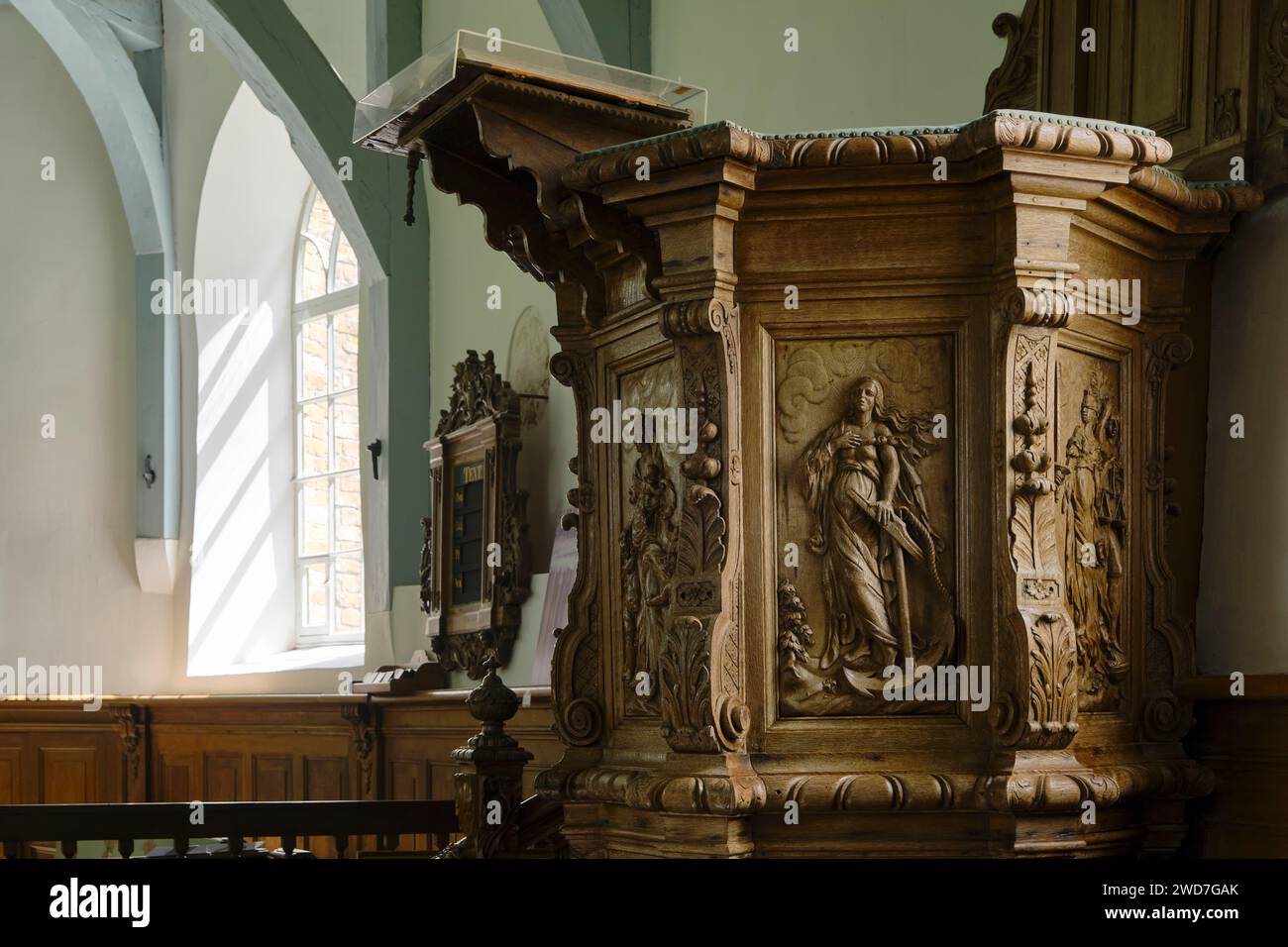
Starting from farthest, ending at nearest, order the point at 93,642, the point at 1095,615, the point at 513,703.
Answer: the point at 93,642 → the point at 513,703 → the point at 1095,615

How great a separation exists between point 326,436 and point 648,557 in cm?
737

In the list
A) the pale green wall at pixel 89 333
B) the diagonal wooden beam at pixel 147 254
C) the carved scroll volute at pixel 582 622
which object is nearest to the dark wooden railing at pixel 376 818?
the carved scroll volute at pixel 582 622

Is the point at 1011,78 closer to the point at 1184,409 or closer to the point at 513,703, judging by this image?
the point at 1184,409

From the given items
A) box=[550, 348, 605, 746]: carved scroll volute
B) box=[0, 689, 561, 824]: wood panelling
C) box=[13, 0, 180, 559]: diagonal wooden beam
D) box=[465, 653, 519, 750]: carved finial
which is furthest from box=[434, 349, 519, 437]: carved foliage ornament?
Result: box=[13, 0, 180, 559]: diagonal wooden beam

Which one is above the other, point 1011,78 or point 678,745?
point 1011,78

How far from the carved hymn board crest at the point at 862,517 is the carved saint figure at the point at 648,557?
28 cm

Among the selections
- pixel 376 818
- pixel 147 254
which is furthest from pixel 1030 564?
pixel 147 254

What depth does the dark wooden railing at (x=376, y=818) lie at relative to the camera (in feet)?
15.0

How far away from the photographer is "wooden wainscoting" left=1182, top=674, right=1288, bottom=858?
3.96 metres

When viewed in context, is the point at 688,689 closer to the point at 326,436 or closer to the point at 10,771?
the point at 326,436

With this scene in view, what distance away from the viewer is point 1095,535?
395 centimetres

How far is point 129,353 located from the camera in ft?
37.4
